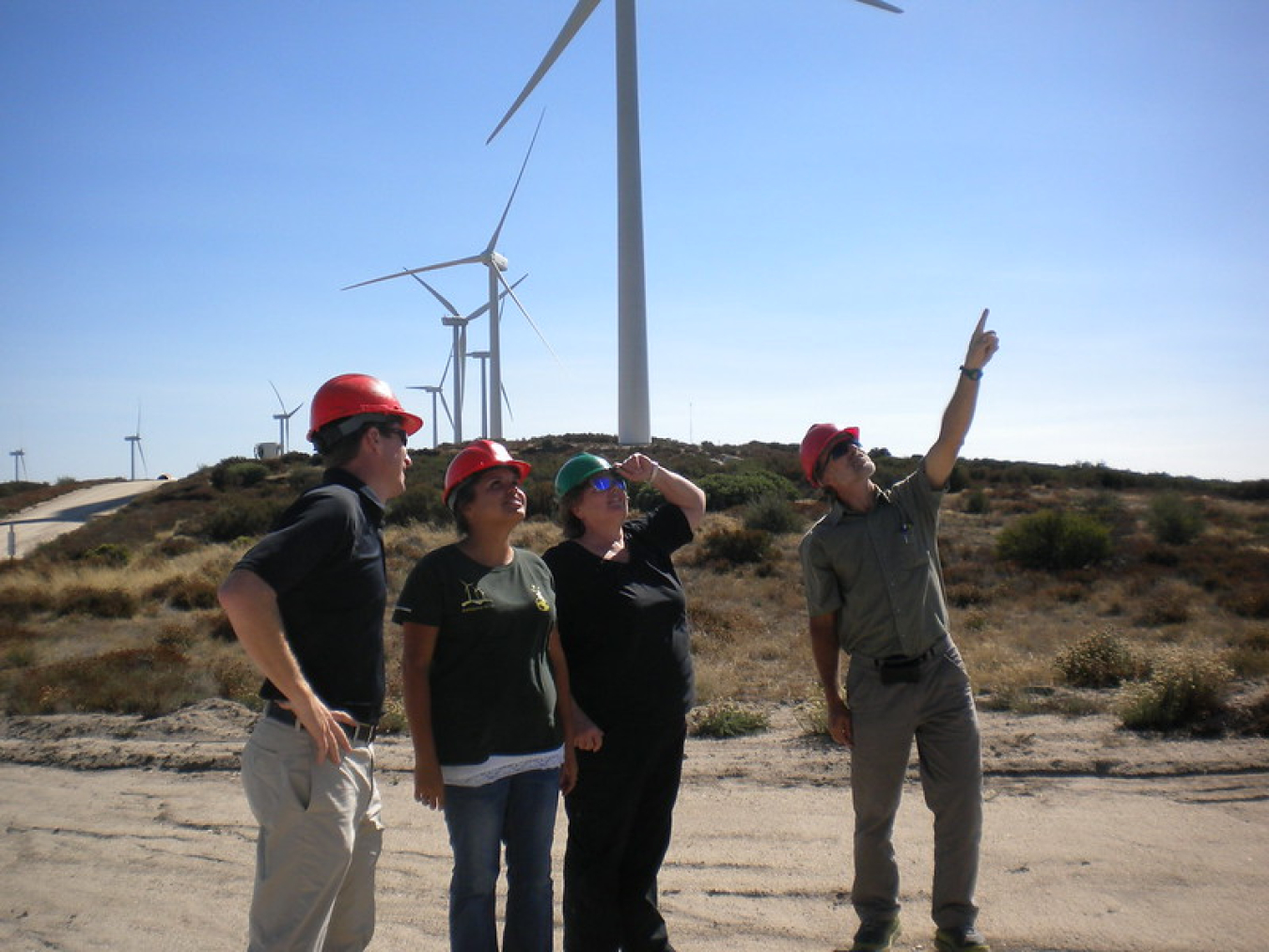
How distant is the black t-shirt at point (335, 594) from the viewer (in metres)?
2.54

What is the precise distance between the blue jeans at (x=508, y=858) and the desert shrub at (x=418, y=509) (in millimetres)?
19380

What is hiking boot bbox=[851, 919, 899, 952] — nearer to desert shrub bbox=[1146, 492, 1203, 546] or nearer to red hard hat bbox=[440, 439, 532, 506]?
red hard hat bbox=[440, 439, 532, 506]

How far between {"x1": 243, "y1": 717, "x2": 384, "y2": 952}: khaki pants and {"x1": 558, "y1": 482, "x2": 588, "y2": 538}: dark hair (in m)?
1.30

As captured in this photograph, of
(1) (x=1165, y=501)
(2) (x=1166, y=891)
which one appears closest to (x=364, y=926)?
(2) (x=1166, y=891)

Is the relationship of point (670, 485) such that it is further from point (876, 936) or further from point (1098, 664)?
point (1098, 664)

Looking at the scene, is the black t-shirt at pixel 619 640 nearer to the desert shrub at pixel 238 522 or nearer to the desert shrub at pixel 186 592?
the desert shrub at pixel 186 592

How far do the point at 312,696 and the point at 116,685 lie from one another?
820 cm

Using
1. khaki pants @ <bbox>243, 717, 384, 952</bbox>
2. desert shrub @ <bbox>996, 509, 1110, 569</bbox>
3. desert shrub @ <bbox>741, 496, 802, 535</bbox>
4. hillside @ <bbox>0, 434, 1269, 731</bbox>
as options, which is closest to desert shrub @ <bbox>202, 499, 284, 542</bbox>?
hillside @ <bbox>0, 434, 1269, 731</bbox>

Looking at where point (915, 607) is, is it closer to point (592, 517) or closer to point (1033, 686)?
point (592, 517)

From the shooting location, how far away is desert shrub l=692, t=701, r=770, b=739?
7633mm

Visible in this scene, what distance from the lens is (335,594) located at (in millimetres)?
2674

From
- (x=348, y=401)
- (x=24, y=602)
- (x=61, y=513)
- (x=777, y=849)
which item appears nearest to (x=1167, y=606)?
(x=777, y=849)

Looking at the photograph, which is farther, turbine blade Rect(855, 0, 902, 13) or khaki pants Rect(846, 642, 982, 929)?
turbine blade Rect(855, 0, 902, 13)

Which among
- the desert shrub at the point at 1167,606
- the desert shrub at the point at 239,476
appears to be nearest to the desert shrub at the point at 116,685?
the desert shrub at the point at 1167,606
